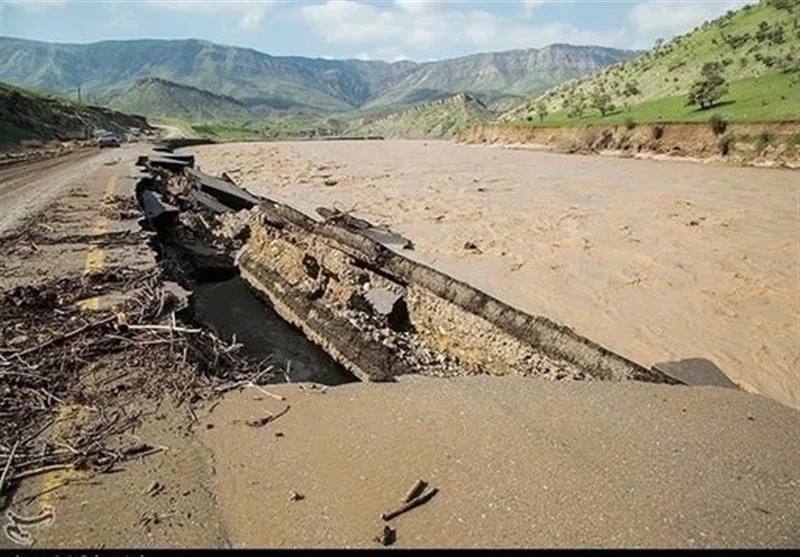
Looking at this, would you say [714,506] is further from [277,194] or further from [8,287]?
[277,194]

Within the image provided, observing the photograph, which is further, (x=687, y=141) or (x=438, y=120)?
(x=438, y=120)

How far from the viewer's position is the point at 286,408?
434 cm

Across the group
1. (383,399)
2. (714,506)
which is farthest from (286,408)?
(714,506)

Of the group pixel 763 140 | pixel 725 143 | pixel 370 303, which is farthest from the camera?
pixel 725 143

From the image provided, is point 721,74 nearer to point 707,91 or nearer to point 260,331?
point 707,91

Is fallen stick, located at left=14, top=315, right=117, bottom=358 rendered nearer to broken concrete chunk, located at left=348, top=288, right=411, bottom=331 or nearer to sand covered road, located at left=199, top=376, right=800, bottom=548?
sand covered road, located at left=199, top=376, right=800, bottom=548

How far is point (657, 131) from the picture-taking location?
32156 mm

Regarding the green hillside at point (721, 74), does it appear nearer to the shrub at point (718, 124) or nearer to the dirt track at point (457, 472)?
the shrub at point (718, 124)

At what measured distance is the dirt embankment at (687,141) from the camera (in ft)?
79.1

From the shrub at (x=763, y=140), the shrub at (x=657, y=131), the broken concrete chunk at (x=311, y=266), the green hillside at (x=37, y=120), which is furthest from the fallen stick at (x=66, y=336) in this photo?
the green hillside at (x=37, y=120)

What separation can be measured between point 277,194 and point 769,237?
601 inches

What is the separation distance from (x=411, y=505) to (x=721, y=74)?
42.7 m

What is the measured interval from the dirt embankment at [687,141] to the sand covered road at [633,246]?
4.49ft

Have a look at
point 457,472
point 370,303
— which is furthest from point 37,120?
point 457,472
